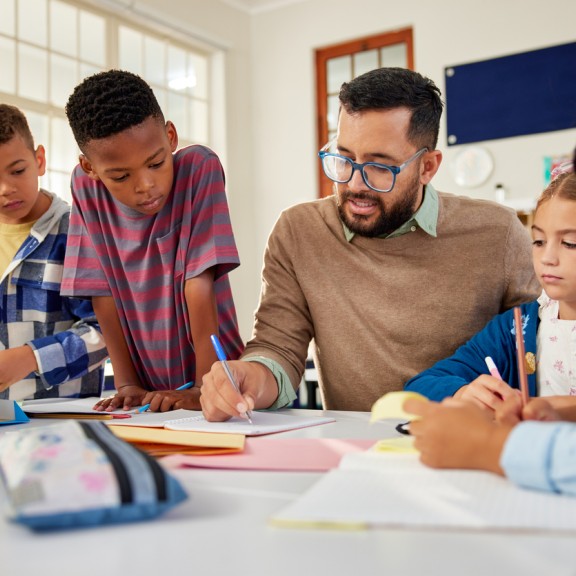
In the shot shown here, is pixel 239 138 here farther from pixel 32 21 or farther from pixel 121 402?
pixel 121 402

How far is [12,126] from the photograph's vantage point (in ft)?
5.59

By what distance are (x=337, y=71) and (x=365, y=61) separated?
10.4 inches

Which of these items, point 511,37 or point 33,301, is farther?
point 511,37

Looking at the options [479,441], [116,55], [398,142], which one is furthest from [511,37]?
[479,441]

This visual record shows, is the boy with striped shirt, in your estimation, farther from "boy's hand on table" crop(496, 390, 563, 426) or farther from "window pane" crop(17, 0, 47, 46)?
"window pane" crop(17, 0, 47, 46)

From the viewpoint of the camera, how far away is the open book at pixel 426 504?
1.75 ft

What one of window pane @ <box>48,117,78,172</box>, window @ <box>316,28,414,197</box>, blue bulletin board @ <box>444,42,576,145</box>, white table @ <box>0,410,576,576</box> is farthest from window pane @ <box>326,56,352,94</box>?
white table @ <box>0,410,576,576</box>

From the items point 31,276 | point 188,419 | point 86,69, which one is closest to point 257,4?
point 86,69

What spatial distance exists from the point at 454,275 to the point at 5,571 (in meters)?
1.20

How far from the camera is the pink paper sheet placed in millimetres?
778

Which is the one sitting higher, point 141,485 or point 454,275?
point 454,275

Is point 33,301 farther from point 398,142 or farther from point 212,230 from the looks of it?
point 398,142

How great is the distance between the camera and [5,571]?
48cm

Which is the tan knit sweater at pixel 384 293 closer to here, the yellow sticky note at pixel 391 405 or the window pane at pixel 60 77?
the yellow sticky note at pixel 391 405
